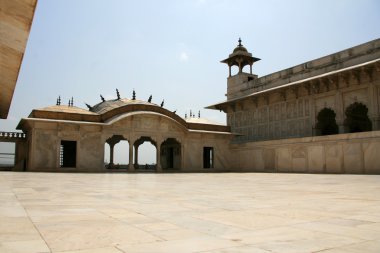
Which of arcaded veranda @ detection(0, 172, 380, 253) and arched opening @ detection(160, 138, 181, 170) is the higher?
arched opening @ detection(160, 138, 181, 170)

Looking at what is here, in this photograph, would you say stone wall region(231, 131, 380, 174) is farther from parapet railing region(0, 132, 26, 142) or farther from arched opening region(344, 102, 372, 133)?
parapet railing region(0, 132, 26, 142)

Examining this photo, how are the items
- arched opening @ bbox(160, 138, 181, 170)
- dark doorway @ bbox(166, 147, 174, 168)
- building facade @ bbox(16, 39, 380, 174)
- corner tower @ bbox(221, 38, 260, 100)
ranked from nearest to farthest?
1. building facade @ bbox(16, 39, 380, 174)
2. arched opening @ bbox(160, 138, 181, 170)
3. dark doorway @ bbox(166, 147, 174, 168)
4. corner tower @ bbox(221, 38, 260, 100)

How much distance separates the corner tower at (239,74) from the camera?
28828 millimetres

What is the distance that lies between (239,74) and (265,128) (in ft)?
19.6

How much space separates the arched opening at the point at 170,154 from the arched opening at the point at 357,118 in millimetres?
11443

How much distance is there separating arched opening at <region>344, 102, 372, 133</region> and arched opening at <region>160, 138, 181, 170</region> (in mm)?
11443

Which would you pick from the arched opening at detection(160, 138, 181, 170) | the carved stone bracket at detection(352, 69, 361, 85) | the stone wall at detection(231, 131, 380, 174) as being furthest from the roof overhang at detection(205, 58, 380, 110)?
the arched opening at detection(160, 138, 181, 170)

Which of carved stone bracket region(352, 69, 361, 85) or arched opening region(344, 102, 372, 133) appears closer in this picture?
carved stone bracket region(352, 69, 361, 85)

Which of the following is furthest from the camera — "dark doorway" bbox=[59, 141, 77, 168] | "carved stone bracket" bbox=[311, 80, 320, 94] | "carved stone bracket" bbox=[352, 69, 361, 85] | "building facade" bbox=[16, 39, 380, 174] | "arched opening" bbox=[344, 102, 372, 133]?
"dark doorway" bbox=[59, 141, 77, 168]

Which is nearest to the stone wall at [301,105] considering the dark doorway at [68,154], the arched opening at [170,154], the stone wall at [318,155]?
the stone wall at [318,155]

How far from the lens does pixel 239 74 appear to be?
95.5 ft

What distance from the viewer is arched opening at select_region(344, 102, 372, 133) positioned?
20.5m

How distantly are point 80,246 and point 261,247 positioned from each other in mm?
1182

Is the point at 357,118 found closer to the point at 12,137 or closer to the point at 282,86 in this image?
the point at 282,86
